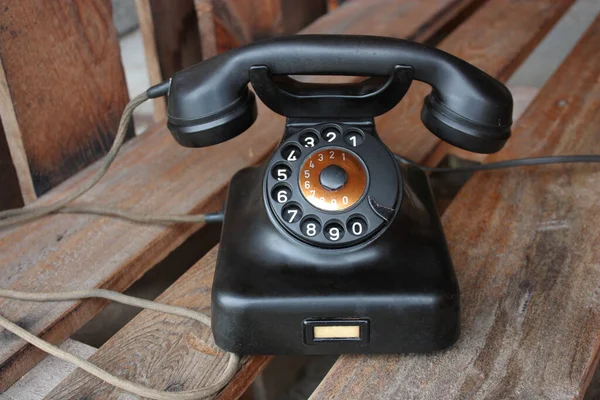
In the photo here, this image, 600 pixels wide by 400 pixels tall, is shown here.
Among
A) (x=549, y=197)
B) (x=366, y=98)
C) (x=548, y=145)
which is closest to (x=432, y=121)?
(x=366, y=98)

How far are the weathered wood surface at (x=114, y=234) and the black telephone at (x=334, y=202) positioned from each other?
20 cm

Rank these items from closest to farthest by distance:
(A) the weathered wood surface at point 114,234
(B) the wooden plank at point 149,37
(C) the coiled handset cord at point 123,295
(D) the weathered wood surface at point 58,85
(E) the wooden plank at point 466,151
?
(C) the coiled handset cord at point 123,295 < (A) the weathered wood surface at point 114,234 < (D) the weathered wood surface at point 58,85 < (E) the wooden plank at point 466,151 < (B) the wooden plank at point 149,37

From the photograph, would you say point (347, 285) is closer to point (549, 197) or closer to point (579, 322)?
point (579, 322)

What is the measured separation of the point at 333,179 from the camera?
761 millimetres

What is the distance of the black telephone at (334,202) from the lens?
74 cm

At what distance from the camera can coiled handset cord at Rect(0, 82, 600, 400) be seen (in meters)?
0.73

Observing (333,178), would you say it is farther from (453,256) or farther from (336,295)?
(453,256)

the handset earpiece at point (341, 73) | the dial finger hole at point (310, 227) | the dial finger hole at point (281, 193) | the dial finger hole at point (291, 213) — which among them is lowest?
the dial finger hole at point (310, 227)

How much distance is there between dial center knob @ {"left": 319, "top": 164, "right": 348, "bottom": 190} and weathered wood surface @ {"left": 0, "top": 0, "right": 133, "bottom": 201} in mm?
512

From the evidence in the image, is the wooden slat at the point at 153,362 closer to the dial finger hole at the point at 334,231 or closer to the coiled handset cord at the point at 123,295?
the coiled handset cord at the point at 123,295

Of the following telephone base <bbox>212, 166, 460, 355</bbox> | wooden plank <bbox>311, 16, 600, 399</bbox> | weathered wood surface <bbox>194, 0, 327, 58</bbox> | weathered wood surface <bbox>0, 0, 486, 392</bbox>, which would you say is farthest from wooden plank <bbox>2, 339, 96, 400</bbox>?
weathered wood surface <bbox>194, 0, 327, 58</bbox>

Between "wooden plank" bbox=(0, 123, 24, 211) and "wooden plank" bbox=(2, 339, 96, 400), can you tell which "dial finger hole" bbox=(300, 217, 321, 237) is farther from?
"wooden plank" bbox=(0, 123, 24, 211)

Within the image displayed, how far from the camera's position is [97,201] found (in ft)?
3.50

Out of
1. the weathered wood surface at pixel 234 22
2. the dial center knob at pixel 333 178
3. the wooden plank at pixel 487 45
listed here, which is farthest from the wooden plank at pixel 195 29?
the dial center knob at pixel 333 178
